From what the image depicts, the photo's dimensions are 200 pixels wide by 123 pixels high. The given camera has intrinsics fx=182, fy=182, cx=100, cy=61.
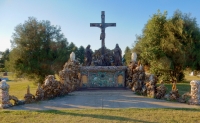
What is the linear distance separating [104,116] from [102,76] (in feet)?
22.2

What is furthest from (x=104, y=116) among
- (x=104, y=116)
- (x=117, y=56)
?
(x=117, y=56)

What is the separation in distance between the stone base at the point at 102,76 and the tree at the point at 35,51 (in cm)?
755

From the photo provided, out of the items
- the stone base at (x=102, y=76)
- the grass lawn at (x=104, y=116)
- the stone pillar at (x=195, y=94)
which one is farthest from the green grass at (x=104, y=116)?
the stone base at (x=102, y=76)

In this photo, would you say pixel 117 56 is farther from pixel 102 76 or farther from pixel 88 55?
pixel 88 55

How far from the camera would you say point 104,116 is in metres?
6.43

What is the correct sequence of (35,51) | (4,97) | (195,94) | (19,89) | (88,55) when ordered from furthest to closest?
(35,51)
(19,89)
(88,55)
(195,94)
(4,97)

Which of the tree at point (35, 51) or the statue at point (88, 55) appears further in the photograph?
the tree at point (35, 51)

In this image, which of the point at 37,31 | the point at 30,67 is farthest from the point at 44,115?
the point at 37,31

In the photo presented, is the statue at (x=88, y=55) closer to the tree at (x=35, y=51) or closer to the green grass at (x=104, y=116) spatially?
the tree at (x=35, y=51)

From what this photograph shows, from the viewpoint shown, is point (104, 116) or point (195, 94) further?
point (195, 94)

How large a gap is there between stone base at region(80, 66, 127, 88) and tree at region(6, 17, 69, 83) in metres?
7.55

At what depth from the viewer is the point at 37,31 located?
65.2ft

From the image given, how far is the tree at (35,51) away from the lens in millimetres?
19194

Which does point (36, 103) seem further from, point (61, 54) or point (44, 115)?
point (61, 54)
